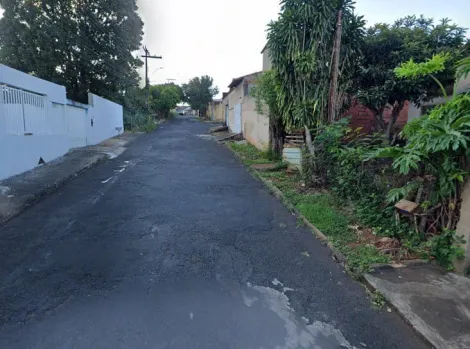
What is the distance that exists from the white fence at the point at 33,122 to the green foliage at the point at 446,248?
8.87 m

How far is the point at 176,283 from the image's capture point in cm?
334

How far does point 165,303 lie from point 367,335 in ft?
6.20

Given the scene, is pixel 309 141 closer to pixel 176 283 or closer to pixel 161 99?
pixel 176 283

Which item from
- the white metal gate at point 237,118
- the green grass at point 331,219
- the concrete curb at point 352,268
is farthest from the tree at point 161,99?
the concrete curb at point 352,268

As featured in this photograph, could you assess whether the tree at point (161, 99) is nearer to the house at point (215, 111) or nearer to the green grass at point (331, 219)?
the house at point (215, 111)

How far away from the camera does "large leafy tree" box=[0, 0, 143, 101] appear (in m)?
19.4

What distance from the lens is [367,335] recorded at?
2.62m

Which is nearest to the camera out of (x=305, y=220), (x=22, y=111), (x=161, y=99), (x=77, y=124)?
(x=305, y=220)

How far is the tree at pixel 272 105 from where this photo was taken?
A: 9.09m

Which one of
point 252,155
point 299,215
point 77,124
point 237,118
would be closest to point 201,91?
point 237,118

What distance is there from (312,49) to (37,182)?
7.36 metres

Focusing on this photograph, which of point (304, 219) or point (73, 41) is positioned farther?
point (73, 41)

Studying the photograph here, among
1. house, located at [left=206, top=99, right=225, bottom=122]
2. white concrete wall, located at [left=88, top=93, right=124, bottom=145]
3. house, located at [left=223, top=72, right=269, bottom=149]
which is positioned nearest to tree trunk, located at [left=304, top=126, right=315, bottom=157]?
house, located at [left=223, top=72, right=269, bottom=149]

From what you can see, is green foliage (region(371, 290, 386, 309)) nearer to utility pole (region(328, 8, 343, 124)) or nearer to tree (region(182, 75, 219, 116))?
utility pole (region(328, 8, 343, 124))
